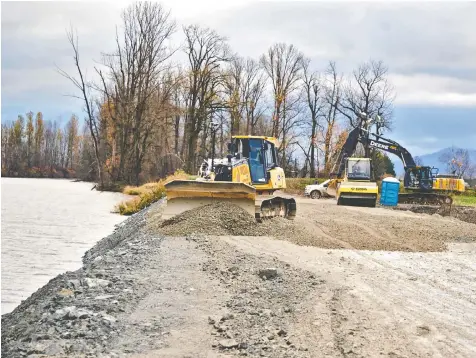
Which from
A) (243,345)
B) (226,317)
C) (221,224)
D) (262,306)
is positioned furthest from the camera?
(221,224)

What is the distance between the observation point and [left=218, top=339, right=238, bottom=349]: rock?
5.11 metres

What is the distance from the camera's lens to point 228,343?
5.16m

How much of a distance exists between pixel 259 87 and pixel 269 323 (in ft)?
145

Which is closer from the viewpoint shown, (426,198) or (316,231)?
(316,231)

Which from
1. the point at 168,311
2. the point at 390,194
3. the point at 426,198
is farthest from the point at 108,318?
the point at 426,198

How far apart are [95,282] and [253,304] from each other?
2.22m

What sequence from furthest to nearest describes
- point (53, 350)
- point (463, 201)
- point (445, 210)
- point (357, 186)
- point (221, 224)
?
point (463, 201)
point (445, 210)
point (357, 186)
point (221, 224)
point (53, 350)

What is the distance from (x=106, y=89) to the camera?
140 feet

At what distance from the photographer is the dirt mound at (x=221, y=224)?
481 inches

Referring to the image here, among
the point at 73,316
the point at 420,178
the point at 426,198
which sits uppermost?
the point at 420,178

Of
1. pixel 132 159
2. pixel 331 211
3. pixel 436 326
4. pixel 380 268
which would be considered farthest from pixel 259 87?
pixel 436 326

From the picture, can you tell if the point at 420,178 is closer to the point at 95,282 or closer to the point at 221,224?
the point at 221,224

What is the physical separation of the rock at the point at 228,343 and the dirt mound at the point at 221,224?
6.76m

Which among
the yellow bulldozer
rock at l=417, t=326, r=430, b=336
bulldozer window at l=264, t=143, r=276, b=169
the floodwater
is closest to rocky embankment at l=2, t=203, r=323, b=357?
rock at l=417, t=326, r=430, b=336
